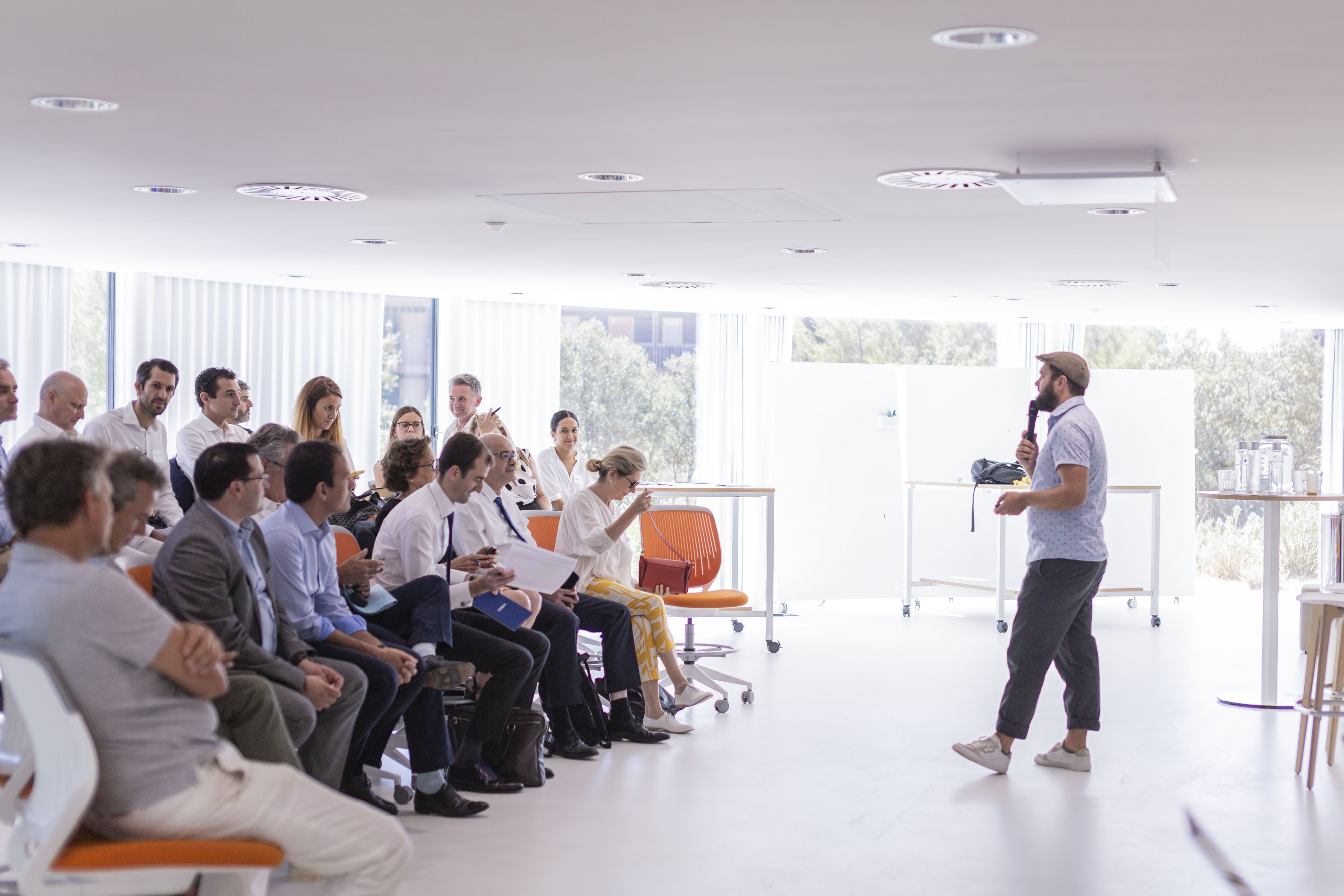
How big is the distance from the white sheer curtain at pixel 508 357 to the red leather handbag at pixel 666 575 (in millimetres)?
4908

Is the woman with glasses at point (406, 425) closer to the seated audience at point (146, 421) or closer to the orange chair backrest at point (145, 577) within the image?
the seated audience at point (146, 421)

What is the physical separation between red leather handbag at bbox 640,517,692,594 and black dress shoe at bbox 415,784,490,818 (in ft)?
7.71

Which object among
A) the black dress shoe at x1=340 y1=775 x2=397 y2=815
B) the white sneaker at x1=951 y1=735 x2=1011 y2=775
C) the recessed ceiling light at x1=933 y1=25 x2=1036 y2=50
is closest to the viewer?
the recessed ceiling light at x1=933 y1=25 x2=1036 y2=50

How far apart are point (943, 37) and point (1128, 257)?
4463mm

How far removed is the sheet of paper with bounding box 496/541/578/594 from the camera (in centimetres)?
487

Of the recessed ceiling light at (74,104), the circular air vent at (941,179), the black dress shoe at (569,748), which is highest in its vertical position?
the recessed ceiling light at (74,104)

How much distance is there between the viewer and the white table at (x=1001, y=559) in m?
9.23

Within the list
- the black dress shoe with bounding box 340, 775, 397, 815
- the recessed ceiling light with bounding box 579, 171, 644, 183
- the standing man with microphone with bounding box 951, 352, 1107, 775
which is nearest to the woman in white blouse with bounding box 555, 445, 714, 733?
the recessed ceiling light with bounding box 579, 171, 644, 183

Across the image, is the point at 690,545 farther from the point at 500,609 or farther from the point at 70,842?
the point at 70,842

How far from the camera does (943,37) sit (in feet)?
10.1

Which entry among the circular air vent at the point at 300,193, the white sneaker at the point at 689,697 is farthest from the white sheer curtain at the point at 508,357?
the white sneaker at the point at 689,697

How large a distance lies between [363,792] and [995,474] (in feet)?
20.3

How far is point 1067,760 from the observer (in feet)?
16.8

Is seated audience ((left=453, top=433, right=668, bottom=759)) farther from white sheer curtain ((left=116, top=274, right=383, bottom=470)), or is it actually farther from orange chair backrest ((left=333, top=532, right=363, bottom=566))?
white sheer curtain ((left=116, top=274, right=383, bottom=470))
